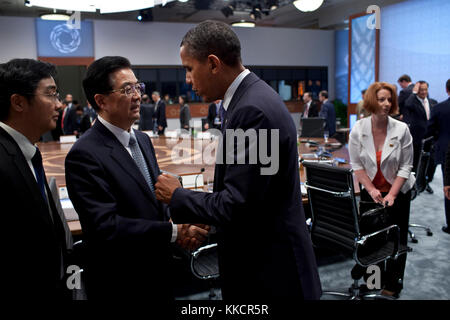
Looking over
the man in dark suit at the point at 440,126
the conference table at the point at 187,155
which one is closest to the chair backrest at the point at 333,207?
the conference table at the point at 187,155

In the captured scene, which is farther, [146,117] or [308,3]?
[146,117]

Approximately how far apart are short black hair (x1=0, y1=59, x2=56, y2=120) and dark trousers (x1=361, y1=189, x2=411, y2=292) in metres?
2.45

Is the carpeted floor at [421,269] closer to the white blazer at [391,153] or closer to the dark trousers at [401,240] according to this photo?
the dark trousers at [401,240]

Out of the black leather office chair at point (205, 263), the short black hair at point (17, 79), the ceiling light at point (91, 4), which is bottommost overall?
the black leather office chair at point (205, 263)

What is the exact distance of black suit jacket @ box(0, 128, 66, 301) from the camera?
128cm

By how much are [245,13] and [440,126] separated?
420 inches

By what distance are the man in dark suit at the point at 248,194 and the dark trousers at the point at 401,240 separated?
179cm

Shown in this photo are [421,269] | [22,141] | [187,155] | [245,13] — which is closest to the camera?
[22,141]

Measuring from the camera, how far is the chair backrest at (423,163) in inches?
161

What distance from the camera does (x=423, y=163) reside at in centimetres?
416

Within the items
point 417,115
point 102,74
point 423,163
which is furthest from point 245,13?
point 102,74

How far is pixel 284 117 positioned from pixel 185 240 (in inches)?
28.7

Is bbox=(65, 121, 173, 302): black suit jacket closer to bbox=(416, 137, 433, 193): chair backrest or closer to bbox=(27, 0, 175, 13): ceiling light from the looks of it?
bbox=(416, 137, 433, 193): chair backrest

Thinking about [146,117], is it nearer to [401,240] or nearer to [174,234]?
[401,240]
